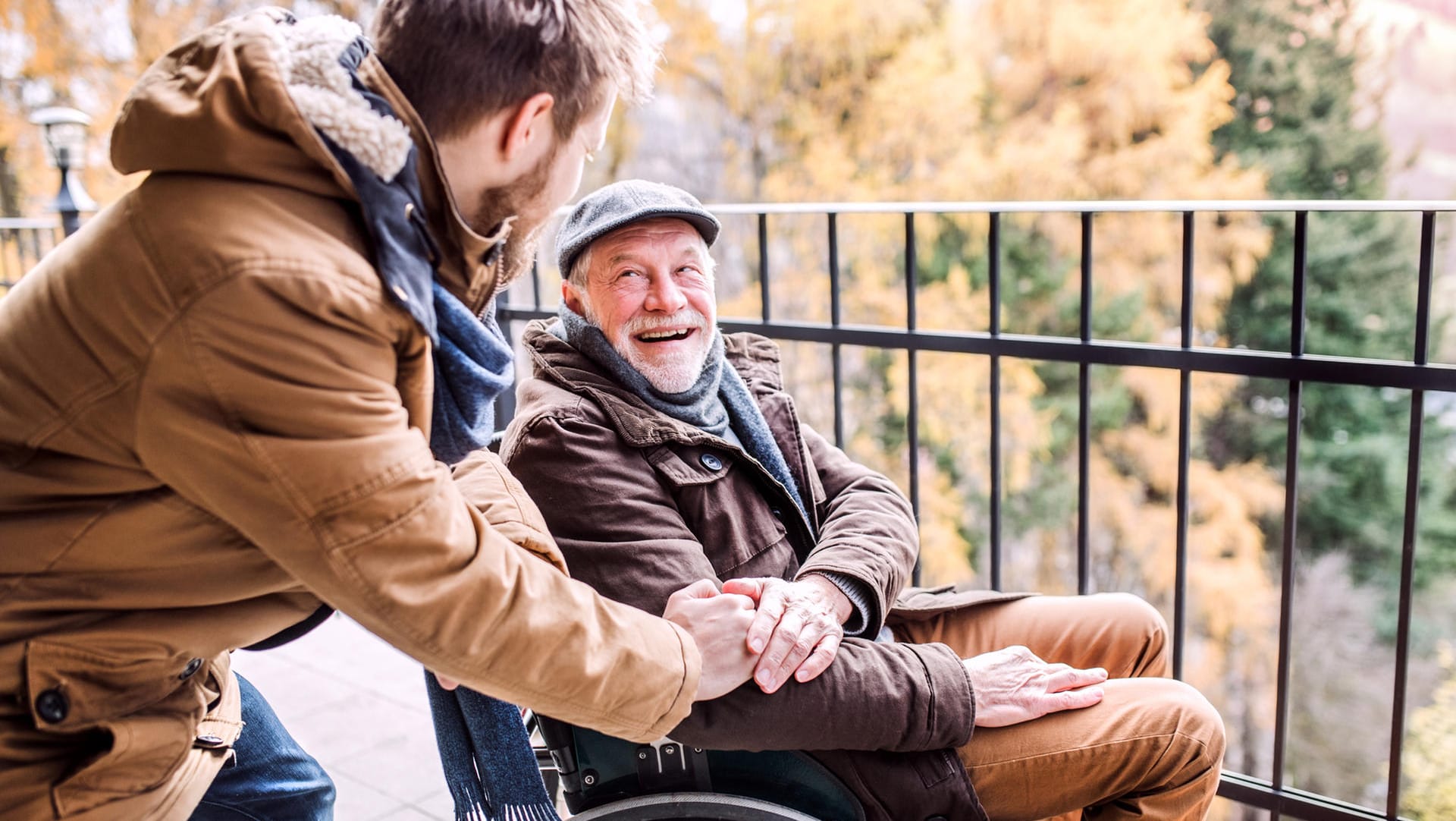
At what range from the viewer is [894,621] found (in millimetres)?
2004

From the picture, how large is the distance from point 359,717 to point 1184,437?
2.10 metres

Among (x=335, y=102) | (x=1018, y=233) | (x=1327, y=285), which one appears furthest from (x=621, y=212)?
(x=1327, y=285)

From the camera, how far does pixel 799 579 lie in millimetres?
1758

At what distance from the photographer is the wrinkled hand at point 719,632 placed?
1.42m

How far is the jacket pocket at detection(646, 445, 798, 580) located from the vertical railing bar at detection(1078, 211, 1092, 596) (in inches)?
31.2

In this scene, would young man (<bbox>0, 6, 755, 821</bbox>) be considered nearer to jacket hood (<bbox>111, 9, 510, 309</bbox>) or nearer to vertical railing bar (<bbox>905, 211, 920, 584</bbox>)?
jacket hood (<bbox>111, 9, 510, 309</bbox>)

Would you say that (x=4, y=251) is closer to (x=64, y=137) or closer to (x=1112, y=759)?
(x=64, y=137)

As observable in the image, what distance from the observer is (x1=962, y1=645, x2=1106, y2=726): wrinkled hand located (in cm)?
160

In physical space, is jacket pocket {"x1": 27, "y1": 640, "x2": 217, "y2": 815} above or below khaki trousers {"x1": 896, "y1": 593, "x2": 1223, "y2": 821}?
above

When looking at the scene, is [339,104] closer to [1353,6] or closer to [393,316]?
[393,316]

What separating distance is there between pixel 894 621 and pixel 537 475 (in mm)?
744

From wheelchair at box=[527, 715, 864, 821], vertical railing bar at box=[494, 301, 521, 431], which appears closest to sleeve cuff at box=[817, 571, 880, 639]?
wheelchair at box=[527, 715, 864, 821]

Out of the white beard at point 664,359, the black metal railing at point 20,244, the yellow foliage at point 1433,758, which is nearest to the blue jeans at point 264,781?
the white beard at point 664,359

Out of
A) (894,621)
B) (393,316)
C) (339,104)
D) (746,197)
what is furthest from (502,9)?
(746,197)
